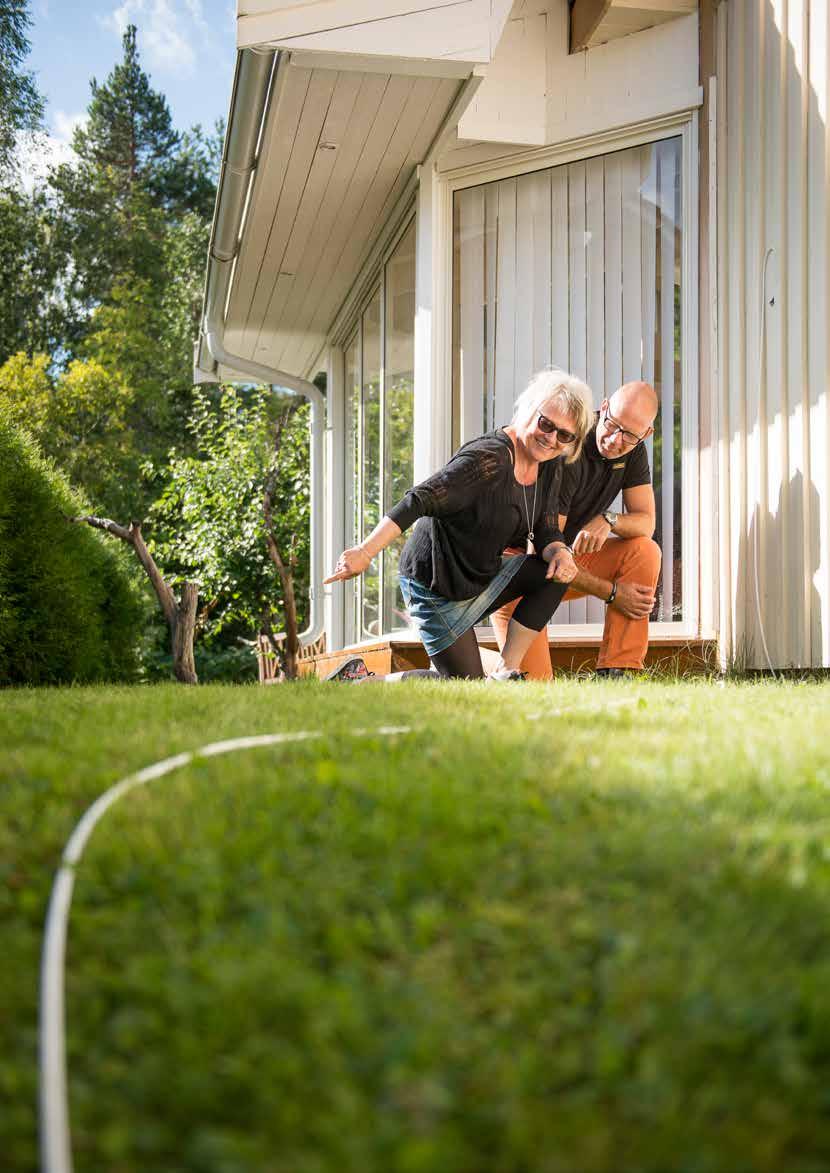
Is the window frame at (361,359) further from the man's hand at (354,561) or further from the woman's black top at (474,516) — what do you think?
the man's hand at (354,561)

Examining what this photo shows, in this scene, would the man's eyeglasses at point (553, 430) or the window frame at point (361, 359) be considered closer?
the man's eyeglasses at point (553, 430)

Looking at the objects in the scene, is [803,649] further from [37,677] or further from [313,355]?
[313,355]

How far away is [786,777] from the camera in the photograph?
6.58 feet

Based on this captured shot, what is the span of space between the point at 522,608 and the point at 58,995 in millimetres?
3760

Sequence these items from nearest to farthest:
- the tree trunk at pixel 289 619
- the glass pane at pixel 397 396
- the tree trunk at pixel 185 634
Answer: the glass pane at pixel 397 396 → the tree trunk at pixel 185 634 → the tree trunk at pixel 289 619

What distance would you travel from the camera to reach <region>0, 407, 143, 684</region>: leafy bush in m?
5.45

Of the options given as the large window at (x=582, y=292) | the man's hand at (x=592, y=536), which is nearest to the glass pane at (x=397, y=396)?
the large window at (x=582, y=292)

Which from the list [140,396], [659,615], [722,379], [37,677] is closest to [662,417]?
[722,379]

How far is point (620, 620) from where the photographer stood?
5051 mm

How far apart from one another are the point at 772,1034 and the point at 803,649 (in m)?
3.71

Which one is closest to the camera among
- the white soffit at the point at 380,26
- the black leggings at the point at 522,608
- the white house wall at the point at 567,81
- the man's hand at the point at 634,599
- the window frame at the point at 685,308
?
the white soffit at the point at 380,26

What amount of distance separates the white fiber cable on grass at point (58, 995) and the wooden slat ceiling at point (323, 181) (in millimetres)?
4059

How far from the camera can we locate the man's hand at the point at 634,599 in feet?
16.2

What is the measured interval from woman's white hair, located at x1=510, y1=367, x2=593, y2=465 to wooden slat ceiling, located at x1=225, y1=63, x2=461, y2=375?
1.63 m
